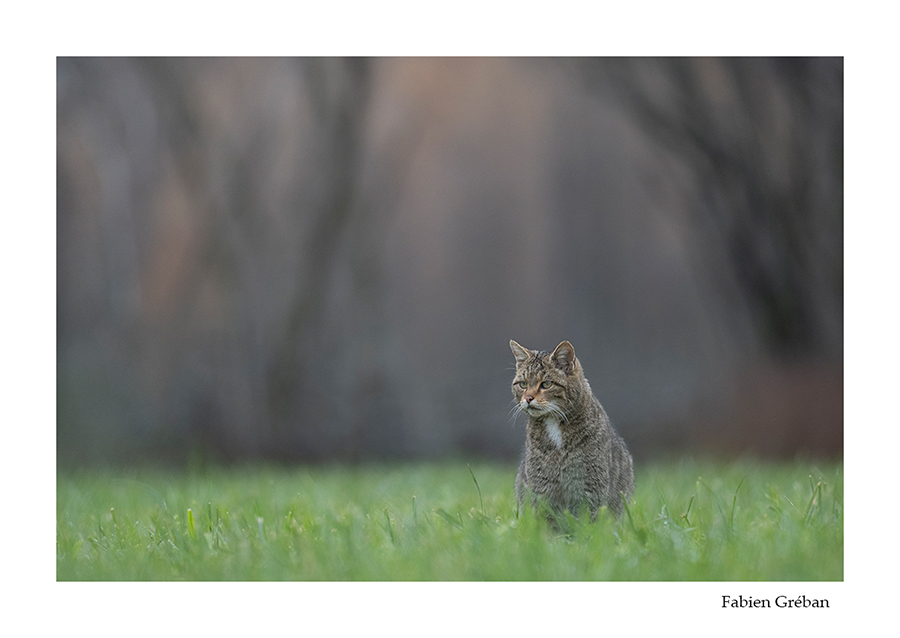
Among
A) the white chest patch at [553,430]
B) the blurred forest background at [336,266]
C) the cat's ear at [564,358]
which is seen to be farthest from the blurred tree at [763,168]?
the white chest patch at [553,430]

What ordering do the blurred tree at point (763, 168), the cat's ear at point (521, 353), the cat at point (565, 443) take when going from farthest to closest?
the blurred tree at point (763, 168), the cat's ear at point (521, 353), the cat at point (565, 443)

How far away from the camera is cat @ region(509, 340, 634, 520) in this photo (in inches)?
103

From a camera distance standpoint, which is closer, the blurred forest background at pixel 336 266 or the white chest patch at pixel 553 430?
the white chest patch at pixel 553 430

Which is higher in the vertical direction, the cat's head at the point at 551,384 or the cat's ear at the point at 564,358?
the cat's ear at the point at 564,358

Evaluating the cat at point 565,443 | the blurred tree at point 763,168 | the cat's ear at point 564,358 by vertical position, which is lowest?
the cat at point 565,443

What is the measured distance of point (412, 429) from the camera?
6703mm

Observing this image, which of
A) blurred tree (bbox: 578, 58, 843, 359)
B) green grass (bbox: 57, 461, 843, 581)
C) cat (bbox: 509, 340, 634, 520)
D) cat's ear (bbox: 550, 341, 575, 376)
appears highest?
blurred tree (bbox: 578, 58, 843, 359)

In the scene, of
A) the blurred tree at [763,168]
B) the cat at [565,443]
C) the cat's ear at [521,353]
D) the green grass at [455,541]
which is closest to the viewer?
the green grass at [455,541]

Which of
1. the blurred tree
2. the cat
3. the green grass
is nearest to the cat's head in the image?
the cat

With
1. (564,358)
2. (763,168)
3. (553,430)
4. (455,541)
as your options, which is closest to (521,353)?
(564,358)

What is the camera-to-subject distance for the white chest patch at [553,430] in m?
2.71

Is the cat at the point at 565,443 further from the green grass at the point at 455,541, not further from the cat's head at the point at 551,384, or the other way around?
the green grass at the point at 455,541

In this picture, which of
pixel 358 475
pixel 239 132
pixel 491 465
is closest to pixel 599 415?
pixel 358 475

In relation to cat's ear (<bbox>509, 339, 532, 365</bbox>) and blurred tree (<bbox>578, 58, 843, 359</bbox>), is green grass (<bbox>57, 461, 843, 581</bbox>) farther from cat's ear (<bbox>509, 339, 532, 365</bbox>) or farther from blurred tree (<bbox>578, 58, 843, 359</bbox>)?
blurred tree (<bbox>578, 58, 843, 359</bbox>)
